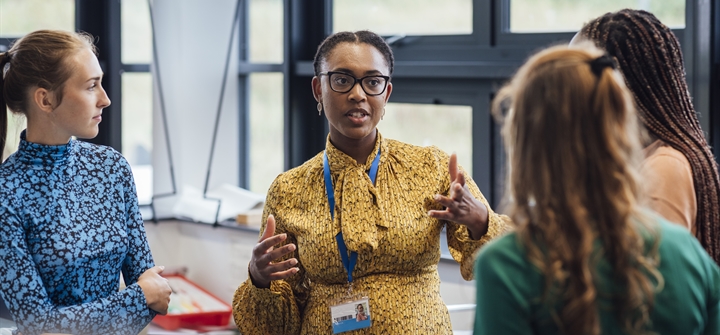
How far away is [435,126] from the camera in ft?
12.0

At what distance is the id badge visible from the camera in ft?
5.98

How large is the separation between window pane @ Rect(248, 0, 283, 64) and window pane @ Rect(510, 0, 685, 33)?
1.59m

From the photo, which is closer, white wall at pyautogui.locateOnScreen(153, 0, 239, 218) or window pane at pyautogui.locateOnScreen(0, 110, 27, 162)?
window pane at pyautogui.locateOnScreen(0, 110, 27, 162)

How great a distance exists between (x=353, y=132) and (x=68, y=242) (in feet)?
2.34

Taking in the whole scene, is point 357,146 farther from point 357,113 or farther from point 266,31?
point 266,31

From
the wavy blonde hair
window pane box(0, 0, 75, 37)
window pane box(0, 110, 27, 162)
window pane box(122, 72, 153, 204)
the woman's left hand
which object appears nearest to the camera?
the wavy blonde hair

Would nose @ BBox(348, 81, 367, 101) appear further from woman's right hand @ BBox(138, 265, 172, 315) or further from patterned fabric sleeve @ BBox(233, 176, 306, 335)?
woman's right hand @ BBox(138, 265, 172, 315)

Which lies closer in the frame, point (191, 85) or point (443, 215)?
point (443, 215)

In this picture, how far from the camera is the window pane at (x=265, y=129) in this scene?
454 cm

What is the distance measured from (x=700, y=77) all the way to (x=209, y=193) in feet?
9.38

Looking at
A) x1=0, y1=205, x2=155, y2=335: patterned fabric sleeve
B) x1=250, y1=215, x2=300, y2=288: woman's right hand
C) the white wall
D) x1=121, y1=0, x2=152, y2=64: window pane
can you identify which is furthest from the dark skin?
x1=121, y1=0, x2=152, y2=64: window pane

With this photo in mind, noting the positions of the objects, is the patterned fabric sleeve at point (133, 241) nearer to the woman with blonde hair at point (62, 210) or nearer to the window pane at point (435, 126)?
the woman with blonde hair at point (62, 210)

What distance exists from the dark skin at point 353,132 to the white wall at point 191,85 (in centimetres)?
264

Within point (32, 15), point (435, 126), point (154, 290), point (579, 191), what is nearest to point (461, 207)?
point (579, 191)
